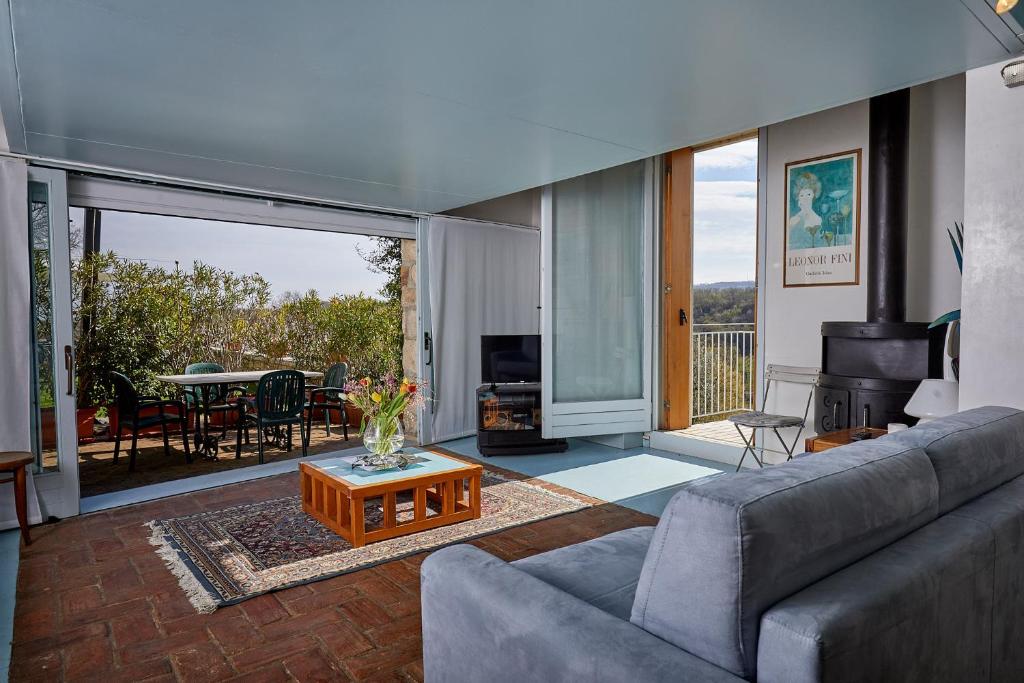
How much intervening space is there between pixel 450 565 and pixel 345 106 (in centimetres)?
230

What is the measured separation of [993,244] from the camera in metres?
2.47

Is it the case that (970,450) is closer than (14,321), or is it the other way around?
(970,450)

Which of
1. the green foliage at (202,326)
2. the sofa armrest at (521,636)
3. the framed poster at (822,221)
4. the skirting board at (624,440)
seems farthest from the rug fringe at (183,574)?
the framed poster at (822,221)

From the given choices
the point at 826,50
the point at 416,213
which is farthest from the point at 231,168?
the point at 826,50

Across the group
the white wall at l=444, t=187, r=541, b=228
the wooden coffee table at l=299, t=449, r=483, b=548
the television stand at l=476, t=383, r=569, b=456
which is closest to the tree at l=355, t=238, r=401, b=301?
the white wall at l=444, t=187, r=541, b=228

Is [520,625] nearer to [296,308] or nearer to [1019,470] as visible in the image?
[1019,470]

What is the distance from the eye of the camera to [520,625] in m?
1.27

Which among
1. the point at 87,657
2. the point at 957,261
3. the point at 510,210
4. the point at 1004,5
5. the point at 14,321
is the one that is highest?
the point at 510,210

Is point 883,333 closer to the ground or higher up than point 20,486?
higher up

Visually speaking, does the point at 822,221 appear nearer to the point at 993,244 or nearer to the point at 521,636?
the point at 993,244

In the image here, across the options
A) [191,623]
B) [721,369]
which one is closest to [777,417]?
[721,369]

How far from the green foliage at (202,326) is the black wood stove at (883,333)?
17.6 feet

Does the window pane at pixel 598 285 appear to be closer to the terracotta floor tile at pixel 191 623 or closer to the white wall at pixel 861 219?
the white wall at pixel 861 219

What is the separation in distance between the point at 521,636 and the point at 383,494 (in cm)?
210
